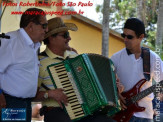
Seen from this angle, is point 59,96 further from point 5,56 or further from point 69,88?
point 5,56

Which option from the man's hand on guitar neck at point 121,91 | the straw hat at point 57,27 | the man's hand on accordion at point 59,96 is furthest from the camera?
the straw hat at point 57,27

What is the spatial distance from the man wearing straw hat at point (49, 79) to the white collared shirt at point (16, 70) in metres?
0.26

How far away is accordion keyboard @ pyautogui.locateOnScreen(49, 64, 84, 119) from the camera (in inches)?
169

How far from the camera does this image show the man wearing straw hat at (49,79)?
441cm

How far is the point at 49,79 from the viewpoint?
179 inches

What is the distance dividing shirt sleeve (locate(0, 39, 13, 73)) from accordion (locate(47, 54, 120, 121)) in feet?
1.41

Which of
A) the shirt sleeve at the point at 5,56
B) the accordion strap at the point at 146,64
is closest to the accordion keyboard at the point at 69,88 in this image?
the shirt sleeve at the point at 5,56

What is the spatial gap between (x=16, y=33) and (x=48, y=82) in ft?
2.17

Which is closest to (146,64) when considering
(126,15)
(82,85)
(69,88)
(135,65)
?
(135,65)

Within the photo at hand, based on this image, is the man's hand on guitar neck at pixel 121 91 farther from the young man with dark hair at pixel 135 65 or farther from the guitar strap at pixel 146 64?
the guitar strap at pixel 146 64

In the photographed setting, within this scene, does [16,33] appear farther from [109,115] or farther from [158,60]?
[158,60]

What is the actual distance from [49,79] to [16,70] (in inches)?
20.8
